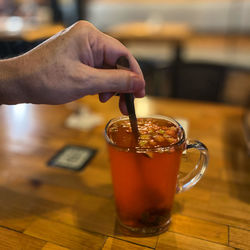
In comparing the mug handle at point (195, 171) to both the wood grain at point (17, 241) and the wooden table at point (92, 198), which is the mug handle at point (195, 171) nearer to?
the wooden table at point (92, 198)

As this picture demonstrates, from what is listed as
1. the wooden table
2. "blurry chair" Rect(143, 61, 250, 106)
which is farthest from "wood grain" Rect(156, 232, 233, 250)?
"blurry chair" Rect(143, 61, 250, 106)

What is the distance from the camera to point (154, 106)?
1152 millimetres

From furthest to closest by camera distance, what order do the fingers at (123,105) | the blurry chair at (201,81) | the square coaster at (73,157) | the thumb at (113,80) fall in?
the blurry chair at (201,81) → the square coaster at (73,157) → the fingers at (123,105) → the thumb at (113,80)

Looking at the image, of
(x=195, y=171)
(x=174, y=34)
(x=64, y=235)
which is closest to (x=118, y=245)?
(x=64, y=235)

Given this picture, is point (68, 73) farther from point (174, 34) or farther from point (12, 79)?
point (174, 34)

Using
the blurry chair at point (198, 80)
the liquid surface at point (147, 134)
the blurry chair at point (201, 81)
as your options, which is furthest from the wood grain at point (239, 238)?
the blurry chair at point (198, 80)

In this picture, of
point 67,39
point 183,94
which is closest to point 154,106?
point 183,94

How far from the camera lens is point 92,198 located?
0.66 metres

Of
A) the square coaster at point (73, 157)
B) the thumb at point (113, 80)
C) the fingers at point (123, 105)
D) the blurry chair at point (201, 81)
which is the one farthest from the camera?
the blurry chair at point (201, 81)

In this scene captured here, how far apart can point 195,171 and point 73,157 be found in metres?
0.40

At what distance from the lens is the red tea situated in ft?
1.61

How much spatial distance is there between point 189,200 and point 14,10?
4.31 metres

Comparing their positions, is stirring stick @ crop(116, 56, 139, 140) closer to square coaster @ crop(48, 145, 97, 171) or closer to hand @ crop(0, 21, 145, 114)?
hand @ crop(0, 21, 145, 114)

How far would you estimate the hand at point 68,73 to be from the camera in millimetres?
478
